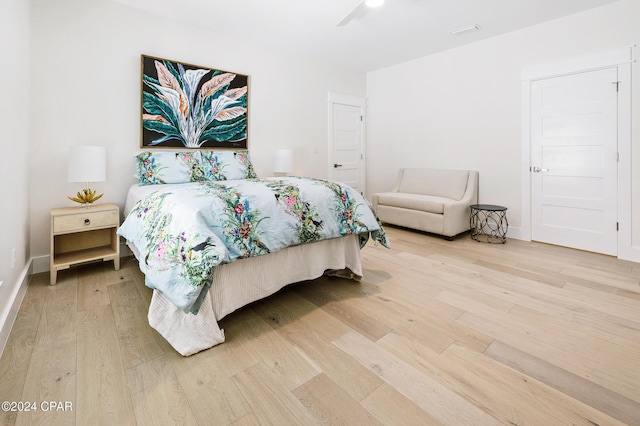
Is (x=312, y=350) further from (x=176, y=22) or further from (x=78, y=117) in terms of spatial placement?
(x=176, y=22)

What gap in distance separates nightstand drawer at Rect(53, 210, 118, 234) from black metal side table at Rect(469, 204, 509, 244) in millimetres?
3910

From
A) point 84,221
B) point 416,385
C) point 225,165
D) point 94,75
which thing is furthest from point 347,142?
point 416,385

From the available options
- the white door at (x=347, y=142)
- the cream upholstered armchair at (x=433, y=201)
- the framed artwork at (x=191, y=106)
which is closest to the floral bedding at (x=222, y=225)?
the framed artwork at (x=191, y=106)

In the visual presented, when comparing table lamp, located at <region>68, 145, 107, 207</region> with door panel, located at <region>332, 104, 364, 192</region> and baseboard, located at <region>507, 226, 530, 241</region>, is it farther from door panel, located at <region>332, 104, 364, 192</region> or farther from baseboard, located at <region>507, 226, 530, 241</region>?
baseboard, located at <region>507, 226, 530, 241</region>

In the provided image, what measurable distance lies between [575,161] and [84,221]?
16.0 feet

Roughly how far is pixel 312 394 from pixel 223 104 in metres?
3.42

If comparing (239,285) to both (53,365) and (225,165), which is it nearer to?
(53,365)

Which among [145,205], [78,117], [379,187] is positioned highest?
A: [78,117]

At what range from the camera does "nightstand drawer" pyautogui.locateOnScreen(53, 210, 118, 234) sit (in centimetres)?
245

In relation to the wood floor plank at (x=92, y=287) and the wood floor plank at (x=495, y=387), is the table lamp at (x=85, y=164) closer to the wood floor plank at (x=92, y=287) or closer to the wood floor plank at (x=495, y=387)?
the wood floor plank at (x=92, y=287)

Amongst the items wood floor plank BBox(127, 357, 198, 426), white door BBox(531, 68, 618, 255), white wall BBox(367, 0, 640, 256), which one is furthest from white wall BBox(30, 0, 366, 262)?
white door BBox(531, 68, 618, 255)

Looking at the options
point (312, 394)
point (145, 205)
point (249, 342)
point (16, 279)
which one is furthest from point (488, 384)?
point (16, 279)

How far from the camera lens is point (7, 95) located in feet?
6.04

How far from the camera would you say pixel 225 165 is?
346cm
